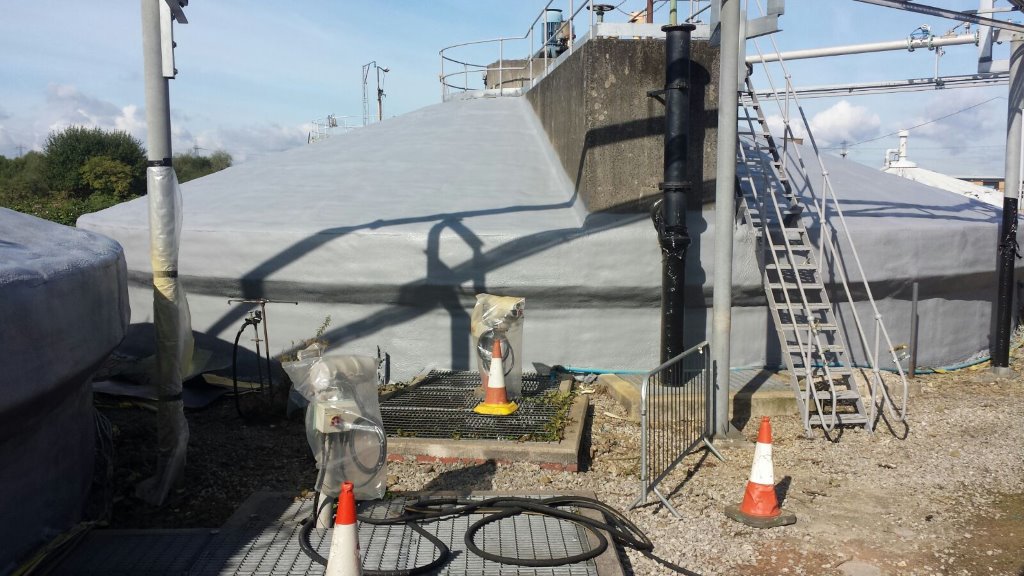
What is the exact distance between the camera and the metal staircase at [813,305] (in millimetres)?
7688

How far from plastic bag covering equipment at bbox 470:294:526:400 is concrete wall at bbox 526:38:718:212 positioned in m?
2.03

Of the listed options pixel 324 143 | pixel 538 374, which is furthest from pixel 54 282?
pixel 324 143

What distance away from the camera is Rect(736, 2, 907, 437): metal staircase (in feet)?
25.2

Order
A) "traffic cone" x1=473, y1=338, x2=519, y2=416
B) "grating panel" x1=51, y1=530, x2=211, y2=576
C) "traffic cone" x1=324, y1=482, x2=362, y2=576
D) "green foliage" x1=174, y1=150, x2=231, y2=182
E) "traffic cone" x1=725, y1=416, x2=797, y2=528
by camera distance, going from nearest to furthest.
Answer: "traffic cone" x1=324, y1=482, x2=362, y2=576 → "grating panel" x1=51, y1=530, x2=211, y2=576 → "traffic cone" x1=725, y1=416, x2=797, y2=528 → "traffic cone" x1=473, y1=338, x2=519, y2=416 → "green foliage" x1=174, y1=150, x2=231, y2=182

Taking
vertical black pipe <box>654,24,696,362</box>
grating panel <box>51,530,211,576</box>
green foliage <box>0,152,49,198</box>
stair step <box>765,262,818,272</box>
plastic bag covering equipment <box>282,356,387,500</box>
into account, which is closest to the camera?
grating panel <box>51,530,211,576</box>

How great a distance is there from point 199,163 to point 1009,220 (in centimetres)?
6688

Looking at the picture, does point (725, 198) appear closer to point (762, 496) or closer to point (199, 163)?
point (762, 496)

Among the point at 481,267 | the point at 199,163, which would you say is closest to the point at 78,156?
the point at 199,163

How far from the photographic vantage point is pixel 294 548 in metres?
4.71

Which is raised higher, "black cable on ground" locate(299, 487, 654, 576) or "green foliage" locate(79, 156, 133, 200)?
"green foliage" locate(79, 156, 133, 200)

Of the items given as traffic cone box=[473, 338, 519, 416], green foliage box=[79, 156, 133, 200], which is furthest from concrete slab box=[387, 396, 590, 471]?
green foliage box=[79, 156, 133, 200]

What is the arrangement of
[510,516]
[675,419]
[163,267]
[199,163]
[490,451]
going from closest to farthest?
[510,516], [163,267], [490,451], [675,419], [199,163]

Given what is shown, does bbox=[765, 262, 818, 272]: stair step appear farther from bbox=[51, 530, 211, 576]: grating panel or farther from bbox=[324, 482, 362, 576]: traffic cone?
bbox=[51, 530, 211, 576]: grating panel

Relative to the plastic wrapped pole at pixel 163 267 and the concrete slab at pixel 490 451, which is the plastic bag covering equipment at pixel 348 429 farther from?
the concrete slab at pixel 490 451
